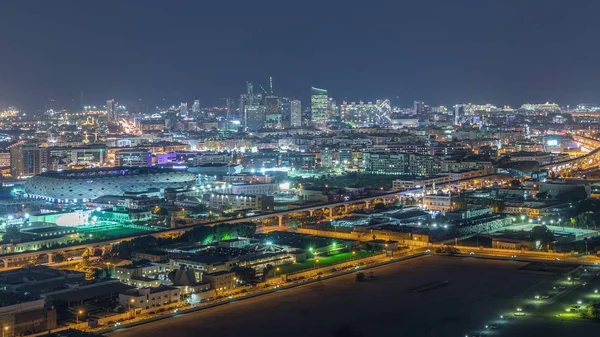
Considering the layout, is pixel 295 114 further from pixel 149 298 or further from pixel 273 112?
pixel 149 298

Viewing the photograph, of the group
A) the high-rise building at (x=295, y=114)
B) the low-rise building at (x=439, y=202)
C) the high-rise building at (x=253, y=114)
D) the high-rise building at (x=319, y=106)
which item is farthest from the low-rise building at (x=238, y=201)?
the high-rise building at (x=319, y=106)

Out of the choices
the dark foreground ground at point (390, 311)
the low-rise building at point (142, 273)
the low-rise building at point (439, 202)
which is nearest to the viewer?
the dark foreground ground at point (390, 311)

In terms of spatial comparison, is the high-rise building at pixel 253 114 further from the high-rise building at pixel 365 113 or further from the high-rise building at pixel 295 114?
the high-rise building at pixel 365 113

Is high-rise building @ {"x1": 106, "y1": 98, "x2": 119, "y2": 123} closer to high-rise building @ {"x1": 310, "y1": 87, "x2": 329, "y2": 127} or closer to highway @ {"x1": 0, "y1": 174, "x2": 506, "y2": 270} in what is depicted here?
high-rise building @ {"x1": 310, "y1": 87, "x2": 329, "y2": 127}

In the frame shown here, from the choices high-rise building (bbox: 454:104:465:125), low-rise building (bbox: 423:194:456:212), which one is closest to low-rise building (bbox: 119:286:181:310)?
low-rise building (bbox: 423:194:456:212)

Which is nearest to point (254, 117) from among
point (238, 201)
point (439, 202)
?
point (238, 201)

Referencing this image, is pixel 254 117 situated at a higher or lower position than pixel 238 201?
higher

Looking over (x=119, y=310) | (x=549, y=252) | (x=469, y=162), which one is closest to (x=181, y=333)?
(x=119, y=310)
